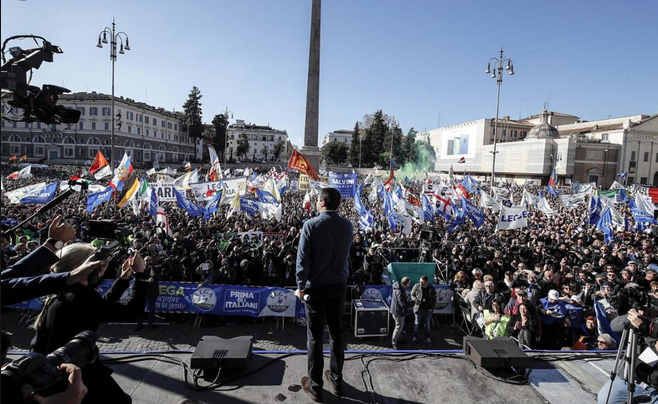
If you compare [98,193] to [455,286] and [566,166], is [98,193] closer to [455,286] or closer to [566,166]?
[455,286]

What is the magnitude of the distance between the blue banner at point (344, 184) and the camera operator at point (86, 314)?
47.0 ft

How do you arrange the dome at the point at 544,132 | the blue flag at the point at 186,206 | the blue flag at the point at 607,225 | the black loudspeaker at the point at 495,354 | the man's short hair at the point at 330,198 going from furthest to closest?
the dome at the point at 544,132, the blue flag at the point at 186,206, the blue flag at the point at 607,225, the black loudspeaker at the point at 495,354, the man's short hair at the point at 330,198

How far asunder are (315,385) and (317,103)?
25.1 m

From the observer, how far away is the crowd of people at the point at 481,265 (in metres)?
7.21

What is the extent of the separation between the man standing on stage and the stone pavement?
4.55 metres

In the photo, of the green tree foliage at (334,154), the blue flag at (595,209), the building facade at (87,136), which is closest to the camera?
the blue flag at (595,209)

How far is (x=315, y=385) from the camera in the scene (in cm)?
321

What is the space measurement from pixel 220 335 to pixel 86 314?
6240 mm

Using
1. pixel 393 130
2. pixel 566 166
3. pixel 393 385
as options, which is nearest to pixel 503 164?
pixel 566 166

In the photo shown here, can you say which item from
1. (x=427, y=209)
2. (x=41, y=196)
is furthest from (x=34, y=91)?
(x=427, y=209)

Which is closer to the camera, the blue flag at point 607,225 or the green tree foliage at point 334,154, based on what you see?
the blue flag at point 607,225

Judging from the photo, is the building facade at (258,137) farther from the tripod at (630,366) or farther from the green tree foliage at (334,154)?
the tripod at (630,366)

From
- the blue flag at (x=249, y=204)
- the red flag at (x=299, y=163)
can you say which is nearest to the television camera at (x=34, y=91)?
A: the blue flag at (x=249, y=204)

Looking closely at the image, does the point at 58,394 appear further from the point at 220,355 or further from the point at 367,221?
the point at 367,221
